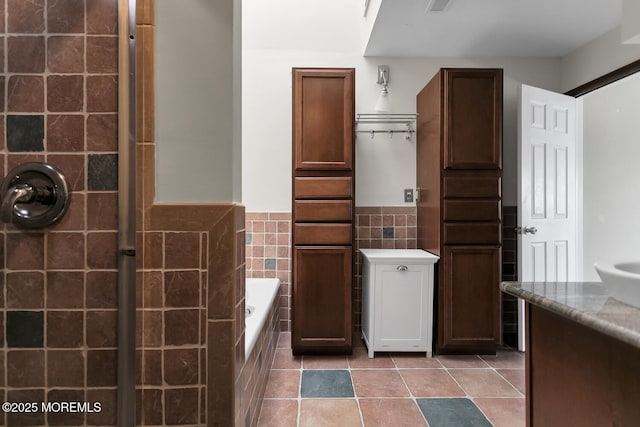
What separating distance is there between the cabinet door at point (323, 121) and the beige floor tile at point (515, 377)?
1.74 meters

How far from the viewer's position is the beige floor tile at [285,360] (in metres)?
2.37

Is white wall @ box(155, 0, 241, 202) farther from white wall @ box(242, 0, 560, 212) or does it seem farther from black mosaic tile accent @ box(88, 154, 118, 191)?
white wall @ box(242, 0, 560, 212)

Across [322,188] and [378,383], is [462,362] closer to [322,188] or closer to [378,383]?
[378,383]

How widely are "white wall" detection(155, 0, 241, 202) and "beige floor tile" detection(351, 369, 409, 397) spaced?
65.8 inches

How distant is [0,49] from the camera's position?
0.77 meters

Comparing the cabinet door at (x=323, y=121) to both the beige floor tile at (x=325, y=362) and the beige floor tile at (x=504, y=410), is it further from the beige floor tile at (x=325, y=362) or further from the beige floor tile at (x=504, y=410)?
the beige floor tile at (x=504, y=410)

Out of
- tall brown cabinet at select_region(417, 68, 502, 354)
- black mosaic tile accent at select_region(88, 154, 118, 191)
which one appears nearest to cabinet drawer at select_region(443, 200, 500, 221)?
tall brown cabinet at select_region(417, 68, 502, 354)

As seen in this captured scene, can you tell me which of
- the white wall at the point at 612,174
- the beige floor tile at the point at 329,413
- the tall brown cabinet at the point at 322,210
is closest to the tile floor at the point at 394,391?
the beige floor tile at the point at 329,413

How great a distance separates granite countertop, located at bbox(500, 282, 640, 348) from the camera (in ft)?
2.10

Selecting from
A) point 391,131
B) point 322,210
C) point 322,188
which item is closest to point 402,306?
point 322,210

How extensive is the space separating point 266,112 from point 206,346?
2459 millimetres

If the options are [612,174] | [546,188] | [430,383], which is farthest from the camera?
[612,174]

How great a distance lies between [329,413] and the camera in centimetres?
181

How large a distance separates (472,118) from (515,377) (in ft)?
5.85
